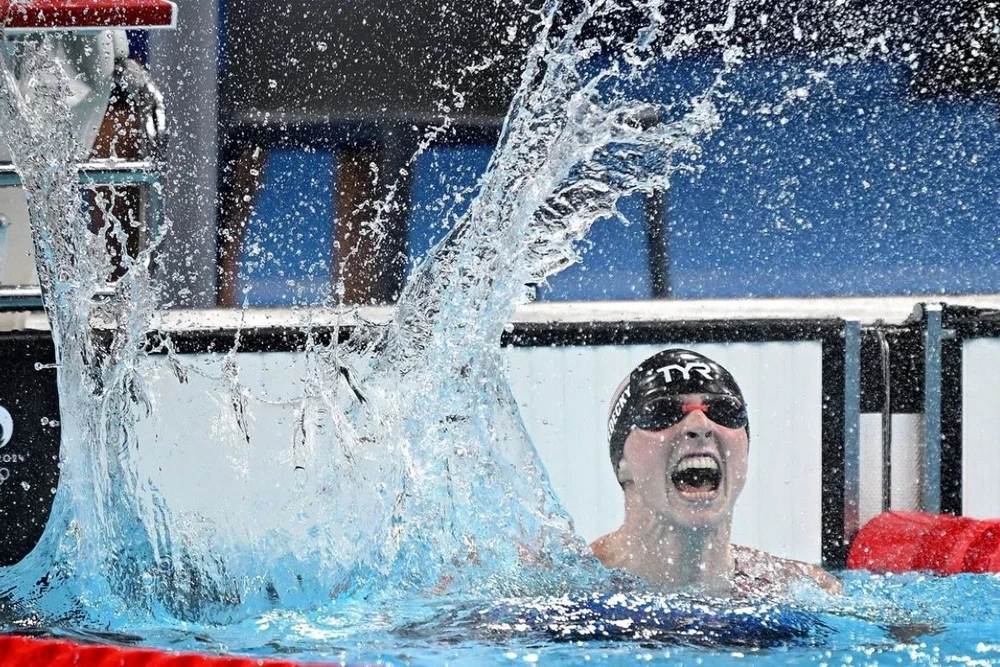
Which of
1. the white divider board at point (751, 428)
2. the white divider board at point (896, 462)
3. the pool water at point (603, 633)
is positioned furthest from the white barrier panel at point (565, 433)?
the pool water at point (603, 633)

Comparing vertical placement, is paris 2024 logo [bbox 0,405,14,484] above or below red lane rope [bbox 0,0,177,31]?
below

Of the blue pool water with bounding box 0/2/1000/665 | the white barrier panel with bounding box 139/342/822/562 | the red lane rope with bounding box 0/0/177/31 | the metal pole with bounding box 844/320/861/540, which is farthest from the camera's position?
the metal pole with bounding box 844/320/861/540

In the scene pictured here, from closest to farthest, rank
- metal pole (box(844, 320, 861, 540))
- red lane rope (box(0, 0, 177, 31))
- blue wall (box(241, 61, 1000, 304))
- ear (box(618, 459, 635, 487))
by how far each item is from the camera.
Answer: red lane rope (box(0, 0, 177, 31)) → ear (box(618, 459, 635, 487)) → metal pole (box(844, 320, 861, 540)) → blue wall (box(241, 61, 1000, 304))

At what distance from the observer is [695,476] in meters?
1.87

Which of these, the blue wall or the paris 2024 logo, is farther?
the blue wall

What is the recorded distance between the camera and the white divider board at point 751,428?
2217 millimetres

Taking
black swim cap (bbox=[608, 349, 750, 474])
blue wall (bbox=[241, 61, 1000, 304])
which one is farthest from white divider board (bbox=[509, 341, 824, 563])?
blue wall (bbox=[241, 61, 1000, 304])

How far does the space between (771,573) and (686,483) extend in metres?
0.21

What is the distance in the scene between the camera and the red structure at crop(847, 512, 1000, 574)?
195 cm

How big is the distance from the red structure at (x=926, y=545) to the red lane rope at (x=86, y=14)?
141 cm

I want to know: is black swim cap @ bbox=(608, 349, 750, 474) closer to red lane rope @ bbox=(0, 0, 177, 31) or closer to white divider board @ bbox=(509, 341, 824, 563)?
white divider board @ bbox=(509, 341, 824, 563)

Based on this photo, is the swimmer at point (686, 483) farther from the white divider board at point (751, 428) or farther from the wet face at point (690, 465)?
the white divider board at point (751, 428)

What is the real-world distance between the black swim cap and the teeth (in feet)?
0.32

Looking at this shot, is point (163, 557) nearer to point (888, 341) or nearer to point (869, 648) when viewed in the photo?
point (869, 648)
